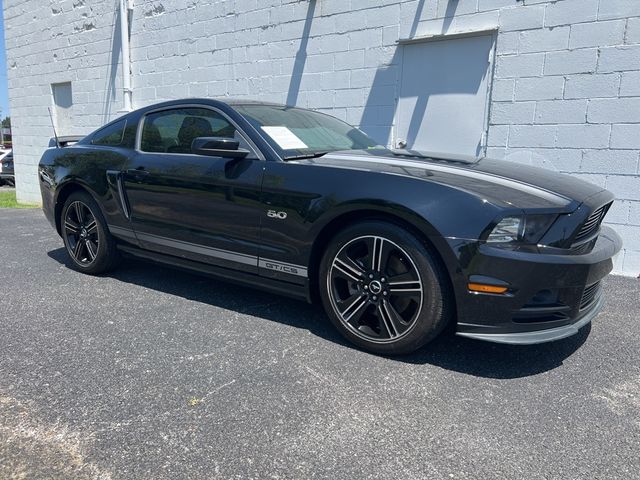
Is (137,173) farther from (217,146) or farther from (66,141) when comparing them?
(66,141)

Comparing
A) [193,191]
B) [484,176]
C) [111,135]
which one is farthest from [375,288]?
[111,135]

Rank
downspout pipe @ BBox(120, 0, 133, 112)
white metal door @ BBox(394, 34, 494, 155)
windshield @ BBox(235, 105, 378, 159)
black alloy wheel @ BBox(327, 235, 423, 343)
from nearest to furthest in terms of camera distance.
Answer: black alloy wheel @ BBox(327, 235, 423, 343) → windshield @ BBox(235, 105, 378, 159) → white metal door @ BBox(394, 34, 494, 155) → downspout pipe @ BBox(120, 0, 133, 112)

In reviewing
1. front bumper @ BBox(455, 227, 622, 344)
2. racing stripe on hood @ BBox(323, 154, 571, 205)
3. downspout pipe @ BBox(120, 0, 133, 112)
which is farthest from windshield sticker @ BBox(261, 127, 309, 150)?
downspout pipe @ BBox(120, 0, 133, 112)

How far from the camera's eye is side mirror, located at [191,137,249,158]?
3188 millimetres

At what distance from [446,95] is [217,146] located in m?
3.32

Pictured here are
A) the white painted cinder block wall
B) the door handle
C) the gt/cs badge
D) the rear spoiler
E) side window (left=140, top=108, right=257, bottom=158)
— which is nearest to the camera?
the gt/cs badge

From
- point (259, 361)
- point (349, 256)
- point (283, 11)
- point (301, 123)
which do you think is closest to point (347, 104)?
point (283, 11)

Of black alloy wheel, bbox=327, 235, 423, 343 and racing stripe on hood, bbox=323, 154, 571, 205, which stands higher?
racing stripe on hood, bbox=323, 154, 571, 205

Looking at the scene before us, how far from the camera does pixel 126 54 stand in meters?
8.73

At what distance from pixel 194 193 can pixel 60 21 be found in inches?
354

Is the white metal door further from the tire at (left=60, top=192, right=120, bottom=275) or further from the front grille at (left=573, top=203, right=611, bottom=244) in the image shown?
the tire at (left=60, top=192, right=120, bottom=275)

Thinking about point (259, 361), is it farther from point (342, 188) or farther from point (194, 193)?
point (194, 193)

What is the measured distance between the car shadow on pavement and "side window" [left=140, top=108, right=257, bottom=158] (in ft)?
3.82

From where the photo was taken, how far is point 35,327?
332 centimetres
